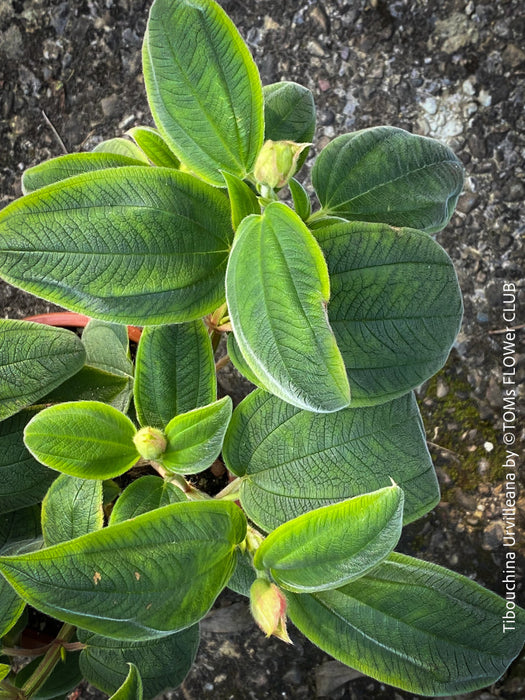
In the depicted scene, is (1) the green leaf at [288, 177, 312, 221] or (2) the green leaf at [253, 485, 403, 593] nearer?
(2) the green leaf at [253, 485, 403, 593]

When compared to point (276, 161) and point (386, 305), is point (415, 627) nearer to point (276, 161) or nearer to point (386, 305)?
point (386, 305)

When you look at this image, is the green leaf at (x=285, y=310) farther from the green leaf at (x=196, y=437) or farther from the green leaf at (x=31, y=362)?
the green leaf at (x=31, y=362)

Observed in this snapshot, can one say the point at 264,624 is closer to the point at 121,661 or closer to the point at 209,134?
the point at 121,661

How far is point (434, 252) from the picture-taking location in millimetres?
657

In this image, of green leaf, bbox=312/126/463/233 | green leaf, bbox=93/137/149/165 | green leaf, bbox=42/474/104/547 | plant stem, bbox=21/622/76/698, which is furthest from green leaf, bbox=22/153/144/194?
plant stem, bbox=21/622/76/698

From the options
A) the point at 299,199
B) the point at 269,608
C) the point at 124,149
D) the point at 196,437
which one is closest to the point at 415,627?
the point at 269,608

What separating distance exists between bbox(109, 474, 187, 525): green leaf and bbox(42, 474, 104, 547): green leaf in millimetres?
35

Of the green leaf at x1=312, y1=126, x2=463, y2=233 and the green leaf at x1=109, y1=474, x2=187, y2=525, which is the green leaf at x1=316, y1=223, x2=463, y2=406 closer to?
the green leaf at x1=312, y1=126, x2=463, y2=233

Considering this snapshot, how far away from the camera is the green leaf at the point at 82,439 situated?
63 cm

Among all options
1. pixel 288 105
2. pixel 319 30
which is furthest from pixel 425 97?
A: pixel 288 105

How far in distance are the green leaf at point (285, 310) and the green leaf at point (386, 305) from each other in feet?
0.32

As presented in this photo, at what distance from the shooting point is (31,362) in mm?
754

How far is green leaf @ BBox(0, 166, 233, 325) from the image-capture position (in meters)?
0.58

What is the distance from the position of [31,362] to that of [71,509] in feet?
0.56
